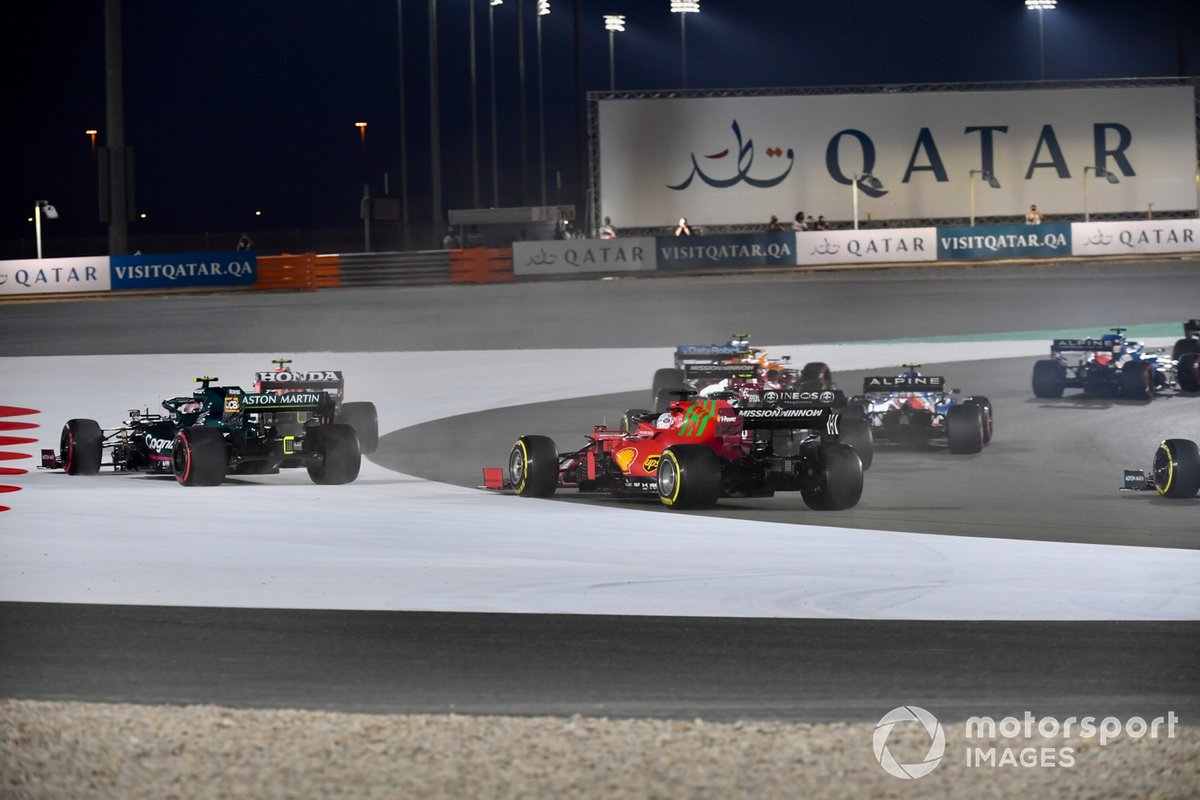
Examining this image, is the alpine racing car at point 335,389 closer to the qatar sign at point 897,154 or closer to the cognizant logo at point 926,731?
the cognizant logo at point 926,731

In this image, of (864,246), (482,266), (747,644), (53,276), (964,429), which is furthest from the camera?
(864,246)

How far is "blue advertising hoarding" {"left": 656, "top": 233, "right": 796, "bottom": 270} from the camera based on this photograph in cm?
4928

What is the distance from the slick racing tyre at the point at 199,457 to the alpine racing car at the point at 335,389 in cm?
185

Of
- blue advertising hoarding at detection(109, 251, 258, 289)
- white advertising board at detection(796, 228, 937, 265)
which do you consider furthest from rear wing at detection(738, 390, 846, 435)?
white advertising board at detection(796, 228, 937, 265)

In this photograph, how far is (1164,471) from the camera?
17.1m

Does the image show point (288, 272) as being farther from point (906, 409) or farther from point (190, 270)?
point (906, 409)

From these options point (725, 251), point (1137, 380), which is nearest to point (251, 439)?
point (1137, 380)

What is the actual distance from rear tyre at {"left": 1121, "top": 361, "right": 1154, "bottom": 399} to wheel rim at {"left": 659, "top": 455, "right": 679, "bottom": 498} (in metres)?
11.9

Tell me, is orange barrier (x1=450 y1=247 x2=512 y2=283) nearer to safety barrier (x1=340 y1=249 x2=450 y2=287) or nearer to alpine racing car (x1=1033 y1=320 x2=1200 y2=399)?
safety barrier (x1=340 y1=249 x2=450 y2=287)

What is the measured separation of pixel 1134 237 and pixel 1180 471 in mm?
35401

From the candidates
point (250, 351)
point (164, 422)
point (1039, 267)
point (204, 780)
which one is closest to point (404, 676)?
point (204, 780)

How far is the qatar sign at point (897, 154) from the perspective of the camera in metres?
56.5

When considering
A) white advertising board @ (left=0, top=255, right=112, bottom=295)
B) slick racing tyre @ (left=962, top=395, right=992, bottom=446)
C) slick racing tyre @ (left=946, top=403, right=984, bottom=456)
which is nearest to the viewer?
slick racing tyre @ (left=946, top=403, right=984, bottom=456)

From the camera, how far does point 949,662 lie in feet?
29.7
